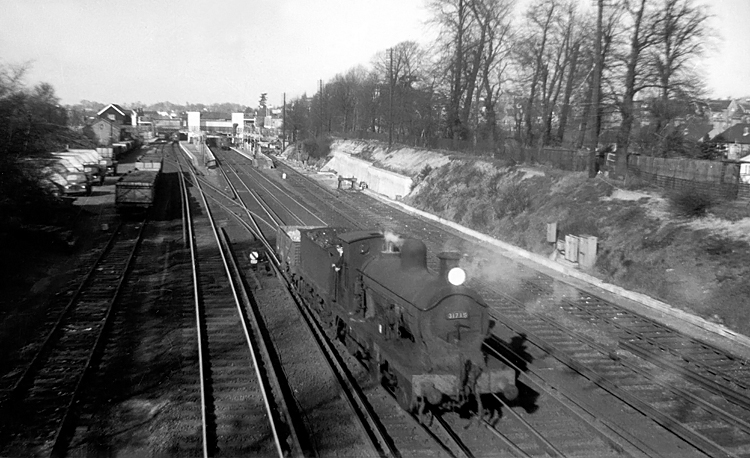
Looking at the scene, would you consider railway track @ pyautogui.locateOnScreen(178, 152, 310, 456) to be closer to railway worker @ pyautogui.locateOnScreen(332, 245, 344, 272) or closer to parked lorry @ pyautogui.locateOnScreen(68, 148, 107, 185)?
railway worker @ pyautogui.locateOnScreen(332, 245, 344, 272)

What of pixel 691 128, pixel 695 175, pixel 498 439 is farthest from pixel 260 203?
pixel 498 439

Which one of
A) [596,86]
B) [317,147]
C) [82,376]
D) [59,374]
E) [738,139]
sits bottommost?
[59,374]

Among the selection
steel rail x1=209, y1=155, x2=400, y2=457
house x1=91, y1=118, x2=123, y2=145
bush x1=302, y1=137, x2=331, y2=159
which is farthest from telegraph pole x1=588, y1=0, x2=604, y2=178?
house x1=91, y1=118, x2=123, y2=145

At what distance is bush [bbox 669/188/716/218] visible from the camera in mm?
19109

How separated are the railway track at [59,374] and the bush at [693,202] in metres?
18.0

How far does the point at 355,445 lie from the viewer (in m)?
8.66

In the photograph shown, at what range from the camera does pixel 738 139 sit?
135 ft

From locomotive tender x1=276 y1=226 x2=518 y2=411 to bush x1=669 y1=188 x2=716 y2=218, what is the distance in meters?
13.0

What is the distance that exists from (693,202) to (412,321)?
14321mm

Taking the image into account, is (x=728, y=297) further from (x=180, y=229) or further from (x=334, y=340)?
(x=180, y=229)

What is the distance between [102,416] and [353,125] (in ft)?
290

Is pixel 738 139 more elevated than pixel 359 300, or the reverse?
pixel 738 139

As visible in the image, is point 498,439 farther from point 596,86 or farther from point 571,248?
point 596,86

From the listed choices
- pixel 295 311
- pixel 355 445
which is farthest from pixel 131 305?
pixel 355 445
